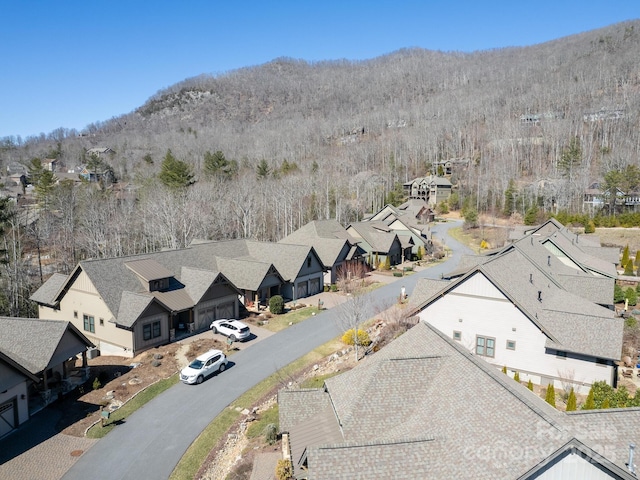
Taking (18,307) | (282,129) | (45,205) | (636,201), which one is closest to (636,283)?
(636,201)

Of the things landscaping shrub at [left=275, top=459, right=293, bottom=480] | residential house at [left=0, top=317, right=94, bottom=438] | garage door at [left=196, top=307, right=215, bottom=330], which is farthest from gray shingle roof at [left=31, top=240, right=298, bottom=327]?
landscaping shrub at [left=275, top=459, right=293, bottom=480]

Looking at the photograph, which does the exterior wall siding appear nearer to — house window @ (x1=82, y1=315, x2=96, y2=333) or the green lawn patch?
the green lawn patch

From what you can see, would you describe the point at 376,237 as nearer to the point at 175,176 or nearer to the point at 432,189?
the point at 175,176

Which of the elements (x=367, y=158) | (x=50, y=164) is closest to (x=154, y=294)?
(x=367, y=158)

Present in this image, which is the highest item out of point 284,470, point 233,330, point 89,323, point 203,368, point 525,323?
point 525,323

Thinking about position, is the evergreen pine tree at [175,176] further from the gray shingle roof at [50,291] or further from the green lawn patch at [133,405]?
the green lawn patch at [133,405]
